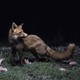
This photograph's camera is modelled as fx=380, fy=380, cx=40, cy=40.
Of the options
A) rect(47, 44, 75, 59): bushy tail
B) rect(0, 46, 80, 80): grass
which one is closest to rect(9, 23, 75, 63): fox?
rect(47, 44, 75, 59): bushy tail

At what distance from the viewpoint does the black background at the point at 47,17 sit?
10.5 metres

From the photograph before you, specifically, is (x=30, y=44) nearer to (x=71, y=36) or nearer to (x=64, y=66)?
(x=64, y=66)

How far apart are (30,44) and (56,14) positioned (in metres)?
3.01

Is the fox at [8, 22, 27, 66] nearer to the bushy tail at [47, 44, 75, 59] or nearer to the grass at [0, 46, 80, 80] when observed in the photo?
the grass at [0, 46, 80, 80]

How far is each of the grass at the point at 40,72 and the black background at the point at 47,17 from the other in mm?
2778

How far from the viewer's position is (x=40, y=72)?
7215 mm

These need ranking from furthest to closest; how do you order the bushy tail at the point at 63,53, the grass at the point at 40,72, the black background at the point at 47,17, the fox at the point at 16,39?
the black background at the point at 47,17, the bushy tail at the point at 63,53, the fox at the point at 16,39, the grass at the point at 40,72

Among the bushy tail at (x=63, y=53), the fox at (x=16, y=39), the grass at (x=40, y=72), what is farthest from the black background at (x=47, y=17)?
the fox at (x=16, y=39)

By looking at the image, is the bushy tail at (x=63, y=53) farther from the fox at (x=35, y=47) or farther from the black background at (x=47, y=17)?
the black background at (x=47, y=17)

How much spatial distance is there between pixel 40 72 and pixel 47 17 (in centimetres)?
358

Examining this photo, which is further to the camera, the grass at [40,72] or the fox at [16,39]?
the fox at [16,39]

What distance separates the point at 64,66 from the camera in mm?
7773

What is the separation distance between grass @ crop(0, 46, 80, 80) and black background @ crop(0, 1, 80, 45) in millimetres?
2778

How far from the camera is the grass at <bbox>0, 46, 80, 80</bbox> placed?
22.7 ft
